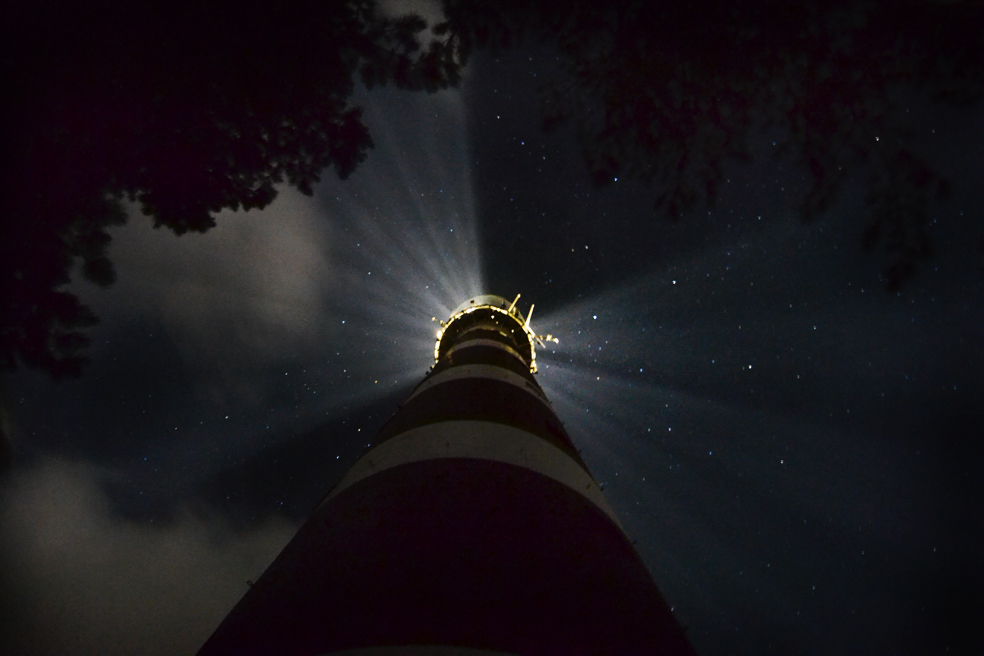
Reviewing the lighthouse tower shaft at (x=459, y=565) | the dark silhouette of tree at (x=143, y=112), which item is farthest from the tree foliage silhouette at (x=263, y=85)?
the lighthouse tower shaft at (x=459, y=565)

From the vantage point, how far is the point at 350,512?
4406 millimetres

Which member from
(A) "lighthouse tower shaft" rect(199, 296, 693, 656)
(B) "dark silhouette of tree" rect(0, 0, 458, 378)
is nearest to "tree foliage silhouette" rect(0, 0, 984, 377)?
(B) "dark silhouette of tree" rect(0, 0, 458, 378)

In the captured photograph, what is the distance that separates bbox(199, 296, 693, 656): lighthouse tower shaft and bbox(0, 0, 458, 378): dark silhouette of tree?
3.01 metres

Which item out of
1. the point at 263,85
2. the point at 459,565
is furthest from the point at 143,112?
the point at 459,565

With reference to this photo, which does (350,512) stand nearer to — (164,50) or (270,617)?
(270,617)

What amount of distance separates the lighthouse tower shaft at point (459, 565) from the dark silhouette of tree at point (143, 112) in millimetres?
3010

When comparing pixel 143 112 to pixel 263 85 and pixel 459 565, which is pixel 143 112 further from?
pixel 459 565

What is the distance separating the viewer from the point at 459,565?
11.4 ft

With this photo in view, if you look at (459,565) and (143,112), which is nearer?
(459,565)

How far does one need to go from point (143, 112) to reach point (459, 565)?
449cm

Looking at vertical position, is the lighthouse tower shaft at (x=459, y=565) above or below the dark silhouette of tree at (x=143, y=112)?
below

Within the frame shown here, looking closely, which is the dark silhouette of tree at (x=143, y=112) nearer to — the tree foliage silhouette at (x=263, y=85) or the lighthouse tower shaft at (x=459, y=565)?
the tree foliage silhouette at (x=263, y=85)

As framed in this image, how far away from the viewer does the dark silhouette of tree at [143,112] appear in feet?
13.6

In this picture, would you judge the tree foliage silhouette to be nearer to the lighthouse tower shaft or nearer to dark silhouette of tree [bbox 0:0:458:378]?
dark silhouette of tree [bbox 0:0:458:378]
